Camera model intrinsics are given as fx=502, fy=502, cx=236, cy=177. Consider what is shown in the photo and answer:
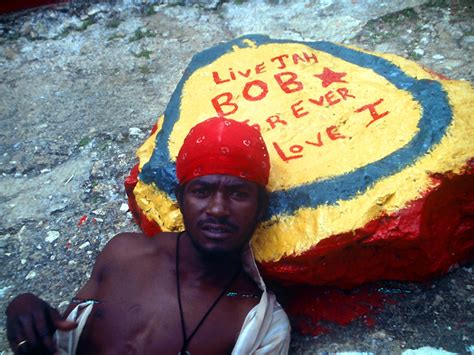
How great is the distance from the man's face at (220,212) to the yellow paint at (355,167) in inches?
7.5

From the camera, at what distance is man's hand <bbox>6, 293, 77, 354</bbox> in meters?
1.55

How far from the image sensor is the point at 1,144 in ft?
10.6

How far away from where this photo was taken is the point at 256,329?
5.63 feet

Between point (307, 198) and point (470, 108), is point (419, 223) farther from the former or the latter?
point (470, 108)

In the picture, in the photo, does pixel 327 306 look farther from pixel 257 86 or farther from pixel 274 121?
pixel 257 86

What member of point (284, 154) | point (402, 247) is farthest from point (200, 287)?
point (402, 247)

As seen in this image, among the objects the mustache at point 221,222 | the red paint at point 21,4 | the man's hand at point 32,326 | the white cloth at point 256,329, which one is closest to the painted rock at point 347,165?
the white cloth at point 256,329

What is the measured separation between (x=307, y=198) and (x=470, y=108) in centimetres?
81

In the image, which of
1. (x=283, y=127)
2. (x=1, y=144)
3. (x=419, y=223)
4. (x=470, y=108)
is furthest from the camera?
(x=1, y=144)

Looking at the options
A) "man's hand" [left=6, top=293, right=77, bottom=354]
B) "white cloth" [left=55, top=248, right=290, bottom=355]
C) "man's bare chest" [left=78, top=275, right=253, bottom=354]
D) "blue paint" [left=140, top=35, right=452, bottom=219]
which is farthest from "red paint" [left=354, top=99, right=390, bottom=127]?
"man's hand" [left=6, top=293, right=77, bottom=354]

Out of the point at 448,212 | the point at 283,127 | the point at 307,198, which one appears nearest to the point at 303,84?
the point at 283,127

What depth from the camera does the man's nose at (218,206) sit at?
1699mm

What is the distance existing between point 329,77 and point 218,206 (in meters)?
1.09

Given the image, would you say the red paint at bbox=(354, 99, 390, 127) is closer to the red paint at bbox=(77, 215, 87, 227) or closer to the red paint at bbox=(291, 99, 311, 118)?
the red paint at bbox=(291, 99, 311, 118)
